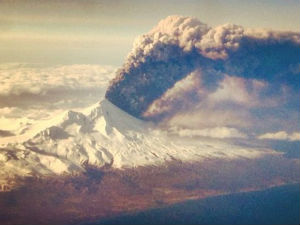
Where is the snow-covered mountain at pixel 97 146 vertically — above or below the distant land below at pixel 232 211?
above

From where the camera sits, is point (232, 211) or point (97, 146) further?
point (97, 146)

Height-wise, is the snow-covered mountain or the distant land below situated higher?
the snow-covered mountain

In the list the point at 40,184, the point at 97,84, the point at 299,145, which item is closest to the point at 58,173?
the point at 40,184

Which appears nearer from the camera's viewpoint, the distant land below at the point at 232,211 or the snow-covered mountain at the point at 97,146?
the distant land below at the point at 232,211

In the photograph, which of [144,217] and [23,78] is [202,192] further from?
[23,78]

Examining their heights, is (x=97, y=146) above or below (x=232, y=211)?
above
